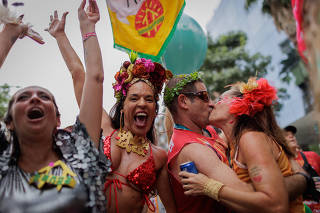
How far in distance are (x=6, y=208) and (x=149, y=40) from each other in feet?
9.17

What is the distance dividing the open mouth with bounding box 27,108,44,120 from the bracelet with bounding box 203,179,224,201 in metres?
1.41

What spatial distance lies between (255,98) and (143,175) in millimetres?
1283

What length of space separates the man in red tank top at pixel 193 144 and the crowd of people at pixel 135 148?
0.04ft

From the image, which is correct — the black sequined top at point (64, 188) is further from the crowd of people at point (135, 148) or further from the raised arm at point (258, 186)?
the raised arm at point (258, 186)

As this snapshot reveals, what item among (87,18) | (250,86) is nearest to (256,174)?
(250,86)

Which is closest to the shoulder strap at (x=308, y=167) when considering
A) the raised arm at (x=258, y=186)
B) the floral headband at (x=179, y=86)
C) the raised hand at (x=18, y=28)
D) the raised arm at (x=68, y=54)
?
the floral headband at (x=179, y=86)

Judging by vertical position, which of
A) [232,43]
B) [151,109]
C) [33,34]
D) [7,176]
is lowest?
[7,176]

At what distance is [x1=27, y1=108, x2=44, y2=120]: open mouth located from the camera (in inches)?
88.2

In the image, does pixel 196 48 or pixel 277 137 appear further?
pixel 196 48

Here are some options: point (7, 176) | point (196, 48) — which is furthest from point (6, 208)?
point (196, 48)

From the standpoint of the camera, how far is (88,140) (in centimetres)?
234

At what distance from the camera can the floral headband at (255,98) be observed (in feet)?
8.71

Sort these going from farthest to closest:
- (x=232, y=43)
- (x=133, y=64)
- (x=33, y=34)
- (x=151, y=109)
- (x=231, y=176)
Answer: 1. (x=232, y=43)
2. (x=133, y=64)
3. (x=151, y=109)
4. (x=33, y=34)
5. (x=231, y=176)

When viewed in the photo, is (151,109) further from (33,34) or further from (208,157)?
(33,34)
